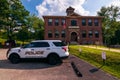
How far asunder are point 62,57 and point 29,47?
9.53ft

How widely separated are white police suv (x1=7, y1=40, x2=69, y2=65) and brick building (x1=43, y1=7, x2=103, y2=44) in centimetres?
4327

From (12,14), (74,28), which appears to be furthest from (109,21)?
(12,14)

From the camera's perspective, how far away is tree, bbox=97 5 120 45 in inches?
3144

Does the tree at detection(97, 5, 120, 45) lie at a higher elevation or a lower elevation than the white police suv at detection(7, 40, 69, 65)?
higher

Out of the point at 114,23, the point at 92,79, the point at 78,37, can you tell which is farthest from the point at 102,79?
the point at 114,23

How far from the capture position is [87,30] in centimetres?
6259

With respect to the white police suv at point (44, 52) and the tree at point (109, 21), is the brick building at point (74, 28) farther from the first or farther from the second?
the white police suv at point (44, 52)

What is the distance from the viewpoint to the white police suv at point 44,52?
669 inches

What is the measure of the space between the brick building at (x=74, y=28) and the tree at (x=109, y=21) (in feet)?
55.8

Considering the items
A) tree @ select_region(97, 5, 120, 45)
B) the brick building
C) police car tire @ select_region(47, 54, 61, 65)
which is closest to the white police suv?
police car tire @ select_region(47, 54, 61, 65)

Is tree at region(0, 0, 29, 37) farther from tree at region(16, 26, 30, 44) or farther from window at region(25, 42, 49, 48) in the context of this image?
window at region(25, 42, 49, 48)

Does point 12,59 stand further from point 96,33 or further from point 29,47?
point 96,33

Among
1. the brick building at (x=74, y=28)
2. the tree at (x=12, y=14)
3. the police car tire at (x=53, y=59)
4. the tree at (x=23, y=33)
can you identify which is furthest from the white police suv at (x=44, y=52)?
the brick building at (x=74, y=28)

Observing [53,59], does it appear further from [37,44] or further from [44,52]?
[37,44]
